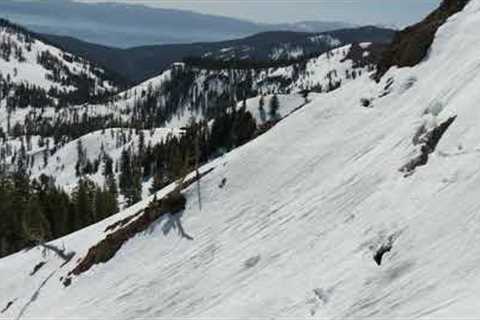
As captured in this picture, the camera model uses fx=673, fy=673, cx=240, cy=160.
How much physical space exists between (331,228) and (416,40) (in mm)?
21728

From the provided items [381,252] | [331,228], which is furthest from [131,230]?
[381,252]

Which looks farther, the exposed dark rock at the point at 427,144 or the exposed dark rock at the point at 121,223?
the exposed dark rock at the point at 121,223

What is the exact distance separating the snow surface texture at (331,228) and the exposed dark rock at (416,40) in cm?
106

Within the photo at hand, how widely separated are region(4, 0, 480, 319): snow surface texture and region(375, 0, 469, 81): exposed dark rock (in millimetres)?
1058

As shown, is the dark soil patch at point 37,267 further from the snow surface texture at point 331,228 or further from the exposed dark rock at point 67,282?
the exposed dark rock at point 67,282

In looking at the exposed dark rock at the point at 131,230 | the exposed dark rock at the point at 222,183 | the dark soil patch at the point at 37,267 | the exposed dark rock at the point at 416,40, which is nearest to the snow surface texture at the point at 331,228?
the exposed dark rock at the point at 222,183

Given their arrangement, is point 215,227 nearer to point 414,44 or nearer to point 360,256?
point 360,256

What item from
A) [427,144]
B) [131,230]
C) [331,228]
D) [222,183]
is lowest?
[131,230]

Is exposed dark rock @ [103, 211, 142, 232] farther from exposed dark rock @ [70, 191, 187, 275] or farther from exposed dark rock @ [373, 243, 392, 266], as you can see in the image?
exposed dark rock @ [373, 243, 392, 266]

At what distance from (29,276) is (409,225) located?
133 ft

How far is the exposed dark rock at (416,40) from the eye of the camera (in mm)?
47522

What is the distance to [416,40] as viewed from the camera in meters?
48.9

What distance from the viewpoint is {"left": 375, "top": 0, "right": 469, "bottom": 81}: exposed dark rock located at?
47.5 m

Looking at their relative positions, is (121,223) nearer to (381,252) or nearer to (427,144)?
(427,144)
